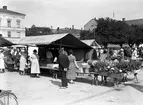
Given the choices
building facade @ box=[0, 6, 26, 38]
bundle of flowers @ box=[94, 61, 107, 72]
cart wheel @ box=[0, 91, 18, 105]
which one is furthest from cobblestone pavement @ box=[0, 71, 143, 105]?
building facade @ box=[0, 6, 26, 38]

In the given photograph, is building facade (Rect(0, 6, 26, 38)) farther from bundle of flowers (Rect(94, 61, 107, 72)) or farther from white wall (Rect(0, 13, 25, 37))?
bundle of flowers (Rect(94, 61, 107, 72))

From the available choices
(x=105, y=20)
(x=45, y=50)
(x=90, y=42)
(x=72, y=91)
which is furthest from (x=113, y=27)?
(x=72, y=91)

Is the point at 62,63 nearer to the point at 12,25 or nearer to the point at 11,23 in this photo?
the point at 12,25

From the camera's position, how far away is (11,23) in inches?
2667

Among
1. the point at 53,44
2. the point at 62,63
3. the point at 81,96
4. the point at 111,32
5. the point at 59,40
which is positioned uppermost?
the point at 111,32

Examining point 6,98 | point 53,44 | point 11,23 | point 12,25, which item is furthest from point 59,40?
point 11,23

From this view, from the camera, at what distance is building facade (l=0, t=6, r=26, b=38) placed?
215 feet

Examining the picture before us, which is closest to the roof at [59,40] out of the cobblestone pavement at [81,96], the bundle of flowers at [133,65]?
the cobblestone pavement at [81,96]

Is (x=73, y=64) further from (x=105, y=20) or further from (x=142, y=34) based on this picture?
(x=142, y=34)

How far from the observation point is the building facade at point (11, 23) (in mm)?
65625

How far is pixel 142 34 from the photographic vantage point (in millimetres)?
59875

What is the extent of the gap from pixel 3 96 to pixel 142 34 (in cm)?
5901

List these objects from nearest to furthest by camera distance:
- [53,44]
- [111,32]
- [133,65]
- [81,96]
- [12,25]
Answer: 1. [81,96]
2. [133,65]
3. [53,44]
4. [111,32]
5. [12,25]

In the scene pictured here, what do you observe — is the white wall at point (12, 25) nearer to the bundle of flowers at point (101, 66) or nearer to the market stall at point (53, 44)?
the market stall at point (53, 44)
